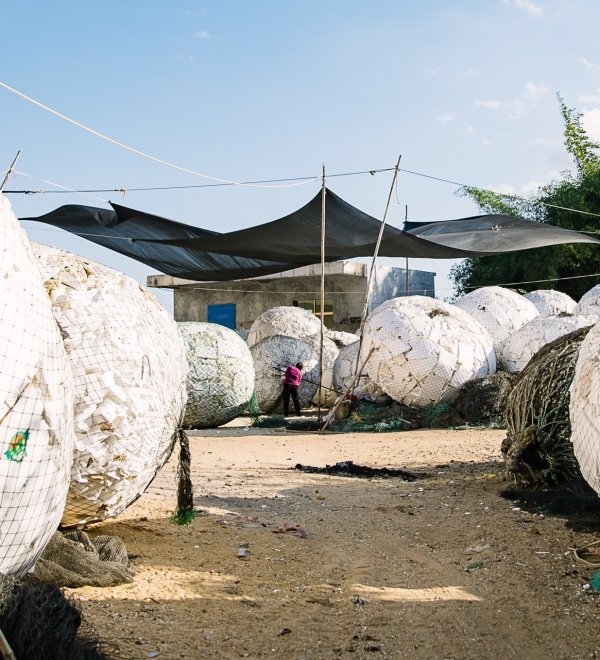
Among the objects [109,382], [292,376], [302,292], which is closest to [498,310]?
[292,376]

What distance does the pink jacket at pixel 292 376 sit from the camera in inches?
571

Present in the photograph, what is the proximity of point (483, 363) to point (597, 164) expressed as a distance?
55.7 ft

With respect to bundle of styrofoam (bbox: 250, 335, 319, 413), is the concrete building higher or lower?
higher

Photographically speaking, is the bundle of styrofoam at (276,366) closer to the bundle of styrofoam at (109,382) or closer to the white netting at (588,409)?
the bundle of styrofoam at (109,382)

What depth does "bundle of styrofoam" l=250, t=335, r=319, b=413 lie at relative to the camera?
50.2 ft

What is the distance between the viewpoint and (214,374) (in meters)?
11.9

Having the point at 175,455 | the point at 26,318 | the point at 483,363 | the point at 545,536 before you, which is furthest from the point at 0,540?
the point at 483,363

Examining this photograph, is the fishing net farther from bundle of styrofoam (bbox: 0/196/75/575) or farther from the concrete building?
the concrete building

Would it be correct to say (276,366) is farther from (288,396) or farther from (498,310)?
(498,310)

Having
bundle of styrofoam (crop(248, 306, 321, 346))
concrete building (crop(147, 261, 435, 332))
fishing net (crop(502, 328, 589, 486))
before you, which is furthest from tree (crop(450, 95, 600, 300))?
fishing net (crop(502, 328, 589, 486))

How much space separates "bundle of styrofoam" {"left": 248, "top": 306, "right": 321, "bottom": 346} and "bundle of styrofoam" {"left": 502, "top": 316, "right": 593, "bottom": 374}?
431cm

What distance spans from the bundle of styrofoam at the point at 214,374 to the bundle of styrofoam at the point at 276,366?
2760 millimetres

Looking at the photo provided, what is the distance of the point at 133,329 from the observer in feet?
14.7

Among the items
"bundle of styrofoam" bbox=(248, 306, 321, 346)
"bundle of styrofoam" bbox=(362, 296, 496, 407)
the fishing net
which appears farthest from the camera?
"bundle of styrofoam" bbox=(248, 306, 321, 346)
